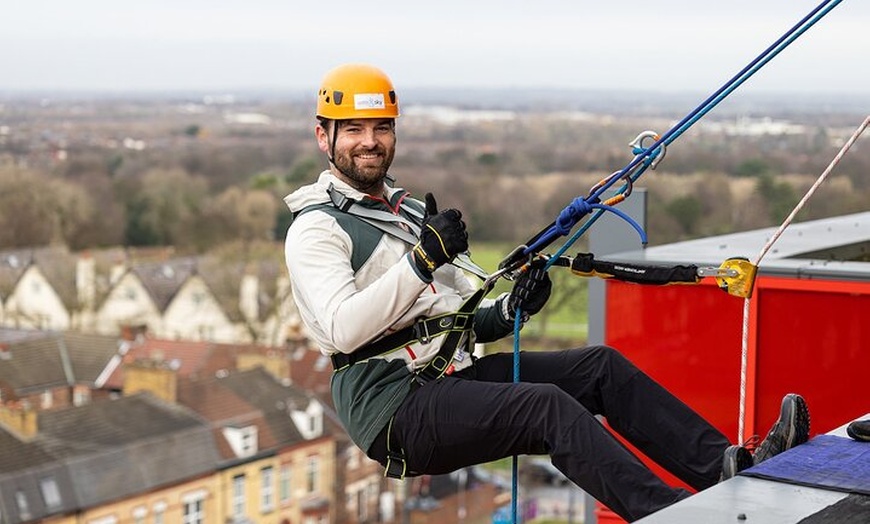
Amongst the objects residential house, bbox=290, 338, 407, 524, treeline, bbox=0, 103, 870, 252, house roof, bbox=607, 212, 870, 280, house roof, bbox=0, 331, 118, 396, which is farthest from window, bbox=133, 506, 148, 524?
house roof, bbox=607, 212, 870, 280

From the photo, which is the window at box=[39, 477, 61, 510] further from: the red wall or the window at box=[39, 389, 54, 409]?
the red wall

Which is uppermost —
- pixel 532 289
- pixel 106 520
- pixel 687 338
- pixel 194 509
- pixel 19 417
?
pixel 532 289

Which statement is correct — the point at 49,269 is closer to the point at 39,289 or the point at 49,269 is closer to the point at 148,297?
the point at 39,289

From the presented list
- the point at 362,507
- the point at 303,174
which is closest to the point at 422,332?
the point at 362,507

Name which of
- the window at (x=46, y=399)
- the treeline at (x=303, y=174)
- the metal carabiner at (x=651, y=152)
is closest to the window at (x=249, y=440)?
the treeline at (x=303, y=174)

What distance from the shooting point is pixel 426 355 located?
3.56 m

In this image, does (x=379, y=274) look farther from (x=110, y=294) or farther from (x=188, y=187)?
(x=188, y=187)

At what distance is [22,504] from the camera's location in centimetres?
4372

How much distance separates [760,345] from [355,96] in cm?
203

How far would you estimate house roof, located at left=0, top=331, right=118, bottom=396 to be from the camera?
5656 centimetres

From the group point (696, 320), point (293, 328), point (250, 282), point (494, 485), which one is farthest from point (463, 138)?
point (696, 320)

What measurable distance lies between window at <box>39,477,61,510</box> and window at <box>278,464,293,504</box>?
6.45 meters

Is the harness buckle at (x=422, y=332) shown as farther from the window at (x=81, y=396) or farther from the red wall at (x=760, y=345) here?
the window at (x=81, y=396)

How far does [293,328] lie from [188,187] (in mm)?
20009
